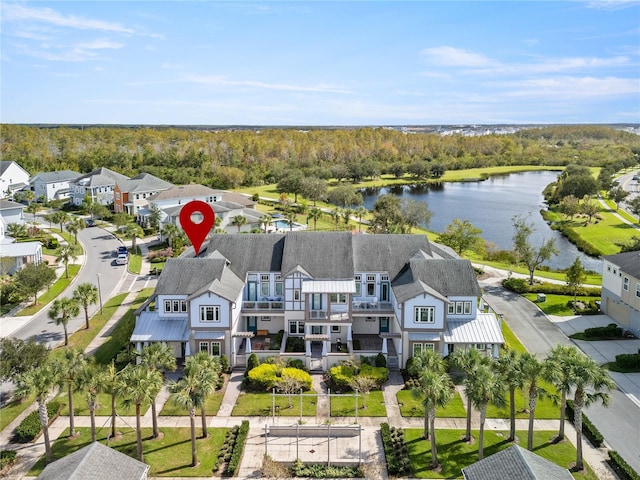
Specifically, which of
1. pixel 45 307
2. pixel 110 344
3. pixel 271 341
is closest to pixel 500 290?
pixel 271 341

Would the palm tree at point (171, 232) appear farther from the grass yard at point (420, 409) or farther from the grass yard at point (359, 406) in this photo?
the grass yard at point (420, 409)

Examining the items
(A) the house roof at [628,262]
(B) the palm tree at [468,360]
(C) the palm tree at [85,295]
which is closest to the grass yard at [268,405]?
(B) the palm tree at [468,360]

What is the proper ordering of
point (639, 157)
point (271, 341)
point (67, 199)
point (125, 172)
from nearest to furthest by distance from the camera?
point (271, 341) → point (67, 199) → point (125, 172) → point (639, 157)

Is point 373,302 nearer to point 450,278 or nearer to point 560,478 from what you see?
point 450,278

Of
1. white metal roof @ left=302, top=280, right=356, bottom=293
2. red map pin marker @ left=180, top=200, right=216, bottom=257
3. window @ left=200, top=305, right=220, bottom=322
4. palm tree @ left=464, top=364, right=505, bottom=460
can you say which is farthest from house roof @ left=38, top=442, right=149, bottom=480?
red map pin marker @ left=180, top=200, right=216, bottom=257

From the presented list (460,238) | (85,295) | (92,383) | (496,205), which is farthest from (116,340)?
(496,205)

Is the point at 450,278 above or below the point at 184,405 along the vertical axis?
above
